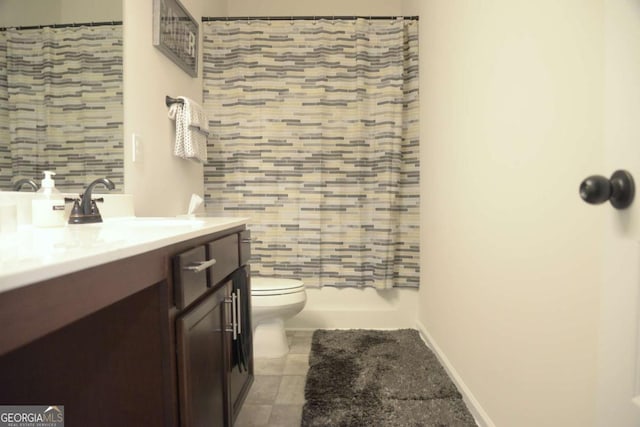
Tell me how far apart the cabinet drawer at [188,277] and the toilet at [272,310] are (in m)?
0.90

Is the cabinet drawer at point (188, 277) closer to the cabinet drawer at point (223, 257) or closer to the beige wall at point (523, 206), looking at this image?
the cabinet drawer at point (223, 257)

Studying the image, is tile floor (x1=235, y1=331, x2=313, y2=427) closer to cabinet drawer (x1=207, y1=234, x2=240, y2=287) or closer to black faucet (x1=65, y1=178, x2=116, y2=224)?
cabinet drawer (x1=207, y1=234, x2=240, y2=287)

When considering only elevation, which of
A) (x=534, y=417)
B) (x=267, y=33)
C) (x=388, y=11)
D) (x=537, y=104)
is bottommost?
(x=534, y=417)

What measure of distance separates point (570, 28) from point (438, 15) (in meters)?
1.16

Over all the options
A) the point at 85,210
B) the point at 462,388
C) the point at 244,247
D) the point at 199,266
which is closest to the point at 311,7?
the point at 244,247

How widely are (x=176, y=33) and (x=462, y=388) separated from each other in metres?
2.34

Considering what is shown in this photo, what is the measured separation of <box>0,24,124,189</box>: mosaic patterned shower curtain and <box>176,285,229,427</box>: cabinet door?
69cm

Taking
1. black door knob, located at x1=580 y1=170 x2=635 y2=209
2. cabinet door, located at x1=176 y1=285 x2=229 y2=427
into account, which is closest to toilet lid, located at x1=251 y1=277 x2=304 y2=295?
cabinet door, located at x1=176 y1=285 x2=229 y2=427

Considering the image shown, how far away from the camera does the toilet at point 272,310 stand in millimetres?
1718

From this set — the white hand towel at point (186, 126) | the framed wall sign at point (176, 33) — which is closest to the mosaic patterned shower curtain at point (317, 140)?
the framed wall sign at point (176, 33)

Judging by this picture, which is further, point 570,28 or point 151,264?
point 570,28

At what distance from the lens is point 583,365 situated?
28.4 inches

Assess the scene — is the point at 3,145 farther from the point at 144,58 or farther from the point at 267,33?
the point at 267,33

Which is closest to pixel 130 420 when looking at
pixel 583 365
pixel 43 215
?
pixel 43 215
